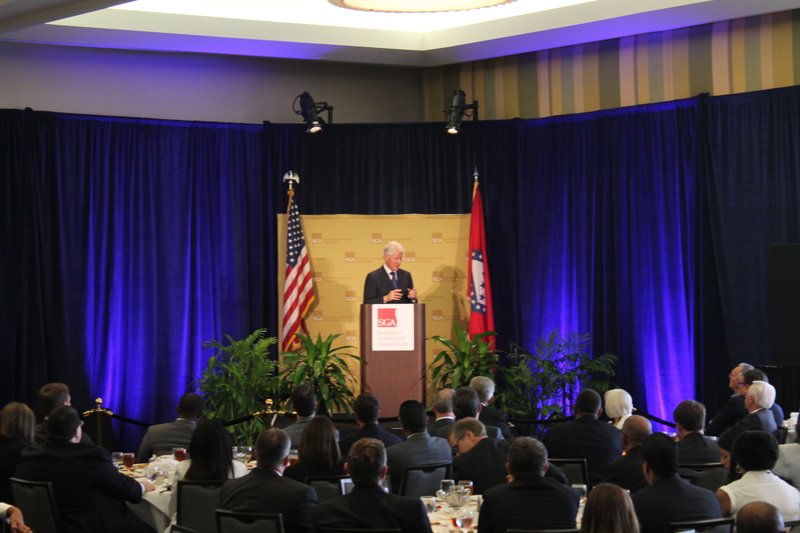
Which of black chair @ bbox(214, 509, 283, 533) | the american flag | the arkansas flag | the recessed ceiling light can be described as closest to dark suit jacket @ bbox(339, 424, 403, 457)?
black chair @ bbox(214, 509, 283, 533)

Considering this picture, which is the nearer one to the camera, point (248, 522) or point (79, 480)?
point (248, 522)

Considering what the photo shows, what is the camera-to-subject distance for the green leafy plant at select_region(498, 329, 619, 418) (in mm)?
11430

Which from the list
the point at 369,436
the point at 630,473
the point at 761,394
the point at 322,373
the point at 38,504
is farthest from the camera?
the point at 322,373

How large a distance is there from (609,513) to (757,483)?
157cm

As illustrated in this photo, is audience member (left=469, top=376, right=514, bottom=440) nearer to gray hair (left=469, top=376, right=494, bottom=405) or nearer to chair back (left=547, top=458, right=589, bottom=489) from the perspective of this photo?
gray hair (left=469, top=376, right=494, bottom=405)

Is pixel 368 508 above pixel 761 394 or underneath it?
underneath

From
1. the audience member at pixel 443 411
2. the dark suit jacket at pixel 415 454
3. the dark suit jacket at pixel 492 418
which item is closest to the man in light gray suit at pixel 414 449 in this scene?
the dark suit jacket at pixel 415 454

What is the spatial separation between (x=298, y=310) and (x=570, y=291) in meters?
3.06

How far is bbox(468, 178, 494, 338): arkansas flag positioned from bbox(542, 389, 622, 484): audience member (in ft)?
16.4

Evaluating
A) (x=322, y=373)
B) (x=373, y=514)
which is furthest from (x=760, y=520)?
(x=322, y=373)

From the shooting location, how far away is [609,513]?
12.7ft

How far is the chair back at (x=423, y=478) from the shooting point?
615 centimetres

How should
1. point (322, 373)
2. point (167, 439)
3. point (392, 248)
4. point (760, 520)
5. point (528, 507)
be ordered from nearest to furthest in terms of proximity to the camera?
point (760, 520) → point (528, 507) → point (167, 439) → point (322, 373) → point (392, 248)

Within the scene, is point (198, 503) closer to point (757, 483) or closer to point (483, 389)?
point (757, 483)
